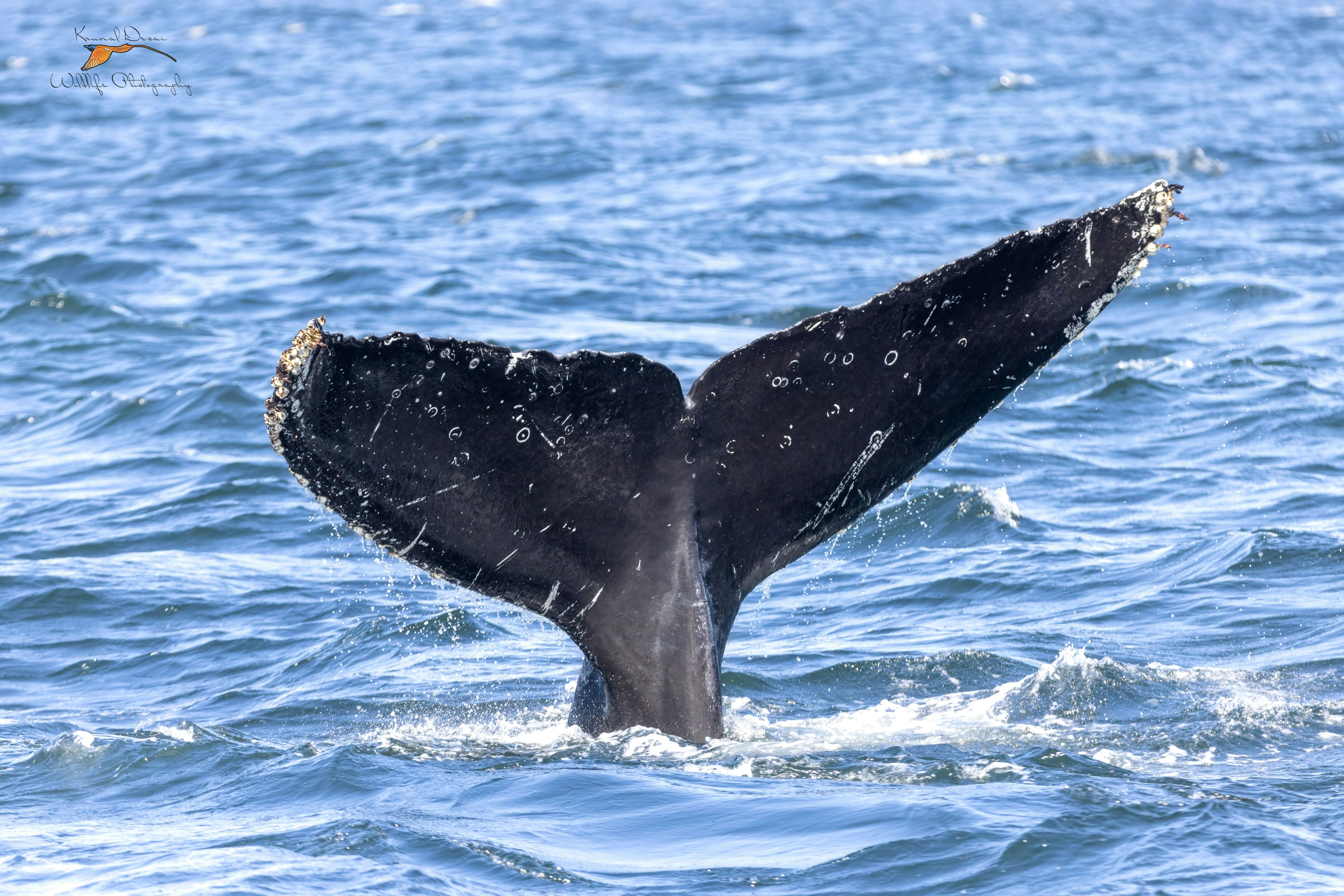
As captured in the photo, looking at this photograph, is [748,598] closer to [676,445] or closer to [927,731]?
[927,731]

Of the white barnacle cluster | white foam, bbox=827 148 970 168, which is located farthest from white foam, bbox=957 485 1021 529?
white foam, bbox=827 148 970 168

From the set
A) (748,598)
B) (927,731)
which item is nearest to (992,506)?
(748,598)

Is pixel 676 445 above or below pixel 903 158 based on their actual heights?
below

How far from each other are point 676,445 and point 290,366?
133 centimetres

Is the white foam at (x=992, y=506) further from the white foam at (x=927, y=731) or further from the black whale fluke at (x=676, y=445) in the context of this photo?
the black whale fluke at (x=676, y=445)

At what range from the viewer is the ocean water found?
17.2 ft

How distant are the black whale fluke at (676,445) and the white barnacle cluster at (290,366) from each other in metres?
0.15

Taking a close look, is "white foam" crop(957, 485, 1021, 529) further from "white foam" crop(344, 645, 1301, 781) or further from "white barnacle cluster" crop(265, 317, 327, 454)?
"white barnacle cluster" crop(265, 317, 327, 454)

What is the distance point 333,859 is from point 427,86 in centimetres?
3118

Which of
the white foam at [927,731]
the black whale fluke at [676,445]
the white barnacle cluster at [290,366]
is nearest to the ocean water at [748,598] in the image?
the white foam at [927,731]

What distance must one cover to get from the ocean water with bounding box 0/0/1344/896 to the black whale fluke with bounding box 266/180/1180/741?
1.72 ft

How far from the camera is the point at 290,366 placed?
4.59 m

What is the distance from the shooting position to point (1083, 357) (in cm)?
1393

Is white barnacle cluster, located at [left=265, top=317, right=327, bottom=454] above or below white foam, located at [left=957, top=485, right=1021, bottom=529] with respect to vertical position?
above
